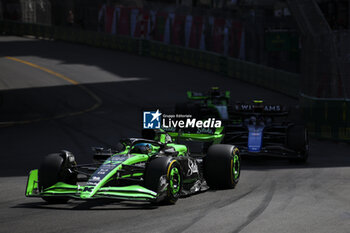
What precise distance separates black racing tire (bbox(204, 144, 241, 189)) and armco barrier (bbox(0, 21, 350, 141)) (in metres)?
9.31

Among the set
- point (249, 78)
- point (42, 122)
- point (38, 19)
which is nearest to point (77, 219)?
point (42, 122)

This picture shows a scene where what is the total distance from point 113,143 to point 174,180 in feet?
30.8

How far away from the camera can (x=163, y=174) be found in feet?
34.8

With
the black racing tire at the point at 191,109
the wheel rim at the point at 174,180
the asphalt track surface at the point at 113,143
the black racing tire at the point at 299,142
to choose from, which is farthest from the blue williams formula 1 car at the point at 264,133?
the wheel rim at the point at 174,180

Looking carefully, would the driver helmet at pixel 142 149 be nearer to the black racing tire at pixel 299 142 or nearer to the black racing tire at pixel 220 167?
the black racing tire at pixel 220 167

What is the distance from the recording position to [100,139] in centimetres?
2100

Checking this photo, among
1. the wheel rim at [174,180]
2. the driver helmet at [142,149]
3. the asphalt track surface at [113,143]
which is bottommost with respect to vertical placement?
the asphalt track surface at [113,143]

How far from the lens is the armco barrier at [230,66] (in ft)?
70.1

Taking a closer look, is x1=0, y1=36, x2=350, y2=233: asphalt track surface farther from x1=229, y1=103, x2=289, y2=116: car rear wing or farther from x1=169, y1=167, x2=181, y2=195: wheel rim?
x1=229, y1=103, x2=289, y2=116: car rear wing

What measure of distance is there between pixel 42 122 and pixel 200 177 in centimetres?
1394

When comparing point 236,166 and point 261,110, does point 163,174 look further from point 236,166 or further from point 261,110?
point 261,110

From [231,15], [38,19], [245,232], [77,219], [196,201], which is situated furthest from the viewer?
[38,19]

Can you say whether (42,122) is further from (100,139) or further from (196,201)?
(196,201)

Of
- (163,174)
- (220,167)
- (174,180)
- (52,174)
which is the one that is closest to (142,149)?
(174,180)
